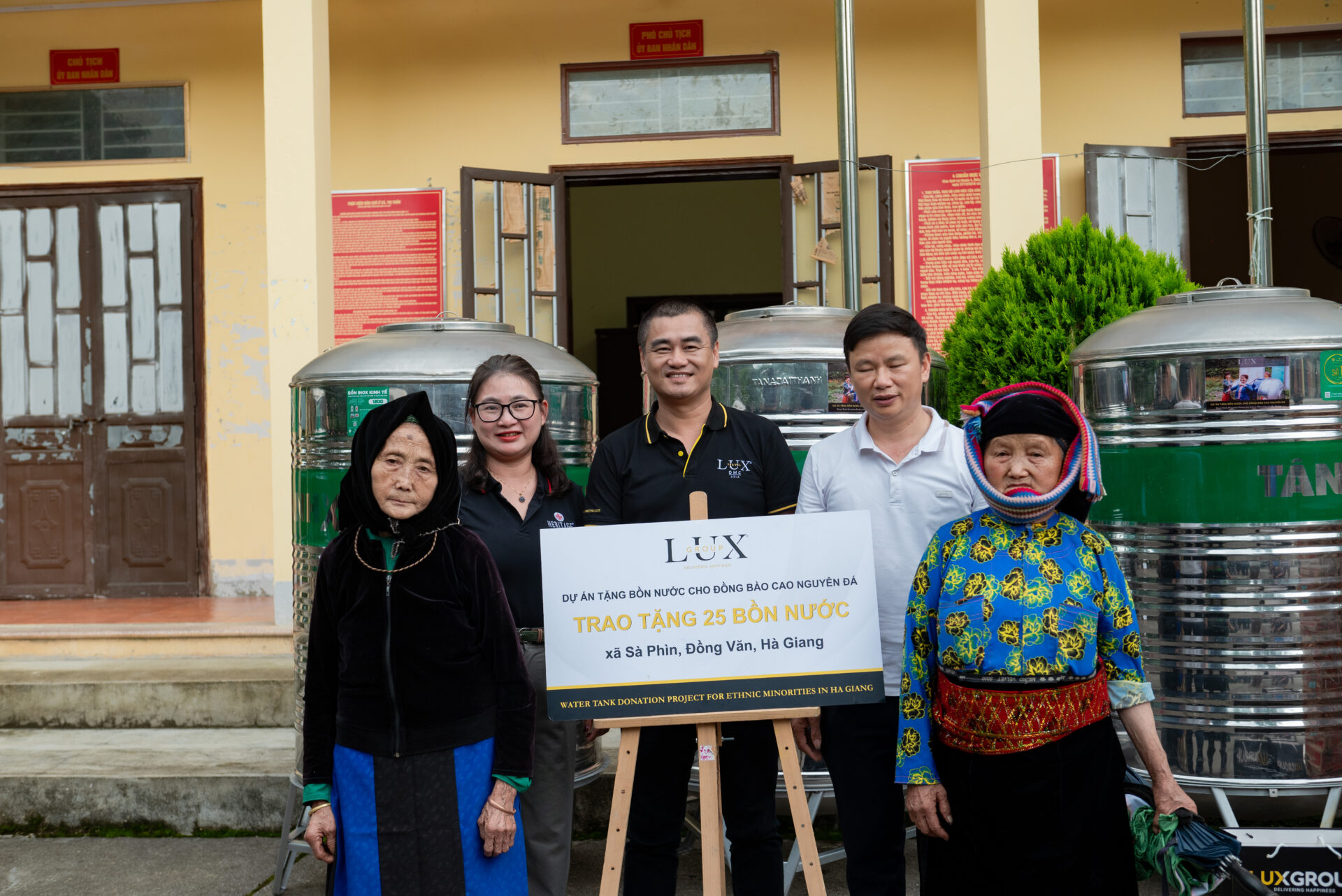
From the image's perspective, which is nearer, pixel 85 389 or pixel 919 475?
pixel 919 475

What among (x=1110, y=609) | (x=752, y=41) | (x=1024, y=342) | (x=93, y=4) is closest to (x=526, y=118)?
(x=752, y=41)

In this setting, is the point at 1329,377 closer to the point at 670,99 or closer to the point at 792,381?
the point at 792,381

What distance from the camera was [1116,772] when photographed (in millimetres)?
2551

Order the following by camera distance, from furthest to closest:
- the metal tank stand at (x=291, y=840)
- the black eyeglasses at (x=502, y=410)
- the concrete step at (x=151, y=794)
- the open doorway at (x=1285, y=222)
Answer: the open doorway at (x=1285, y=222) < the concrete step at (x=151, y=794) < the metal tank stand at (x=291, y=840) < the black eyeglasses at (x=502, y=410)

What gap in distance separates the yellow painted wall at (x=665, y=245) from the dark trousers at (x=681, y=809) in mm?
8830

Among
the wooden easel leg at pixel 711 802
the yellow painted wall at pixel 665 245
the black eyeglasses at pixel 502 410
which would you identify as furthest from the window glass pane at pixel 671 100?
the wooden easel leg at pixel 711 802

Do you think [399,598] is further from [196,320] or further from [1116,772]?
[196,320]

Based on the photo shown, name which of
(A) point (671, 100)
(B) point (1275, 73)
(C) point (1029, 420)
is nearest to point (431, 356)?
(C) point (1029, 420)

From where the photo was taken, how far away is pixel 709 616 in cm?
283

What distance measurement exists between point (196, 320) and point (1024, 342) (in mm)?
5478

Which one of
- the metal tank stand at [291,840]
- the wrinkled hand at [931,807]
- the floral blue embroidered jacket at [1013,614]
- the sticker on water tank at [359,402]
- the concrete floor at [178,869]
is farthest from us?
the concrete floor at [178,869]

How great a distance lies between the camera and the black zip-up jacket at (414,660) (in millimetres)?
2641

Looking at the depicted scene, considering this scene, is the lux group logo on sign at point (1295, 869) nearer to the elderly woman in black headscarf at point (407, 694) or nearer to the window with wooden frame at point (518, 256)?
the elderly woman in black headscarf at point (407, 694)

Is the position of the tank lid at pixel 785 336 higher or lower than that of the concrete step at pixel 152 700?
higher
